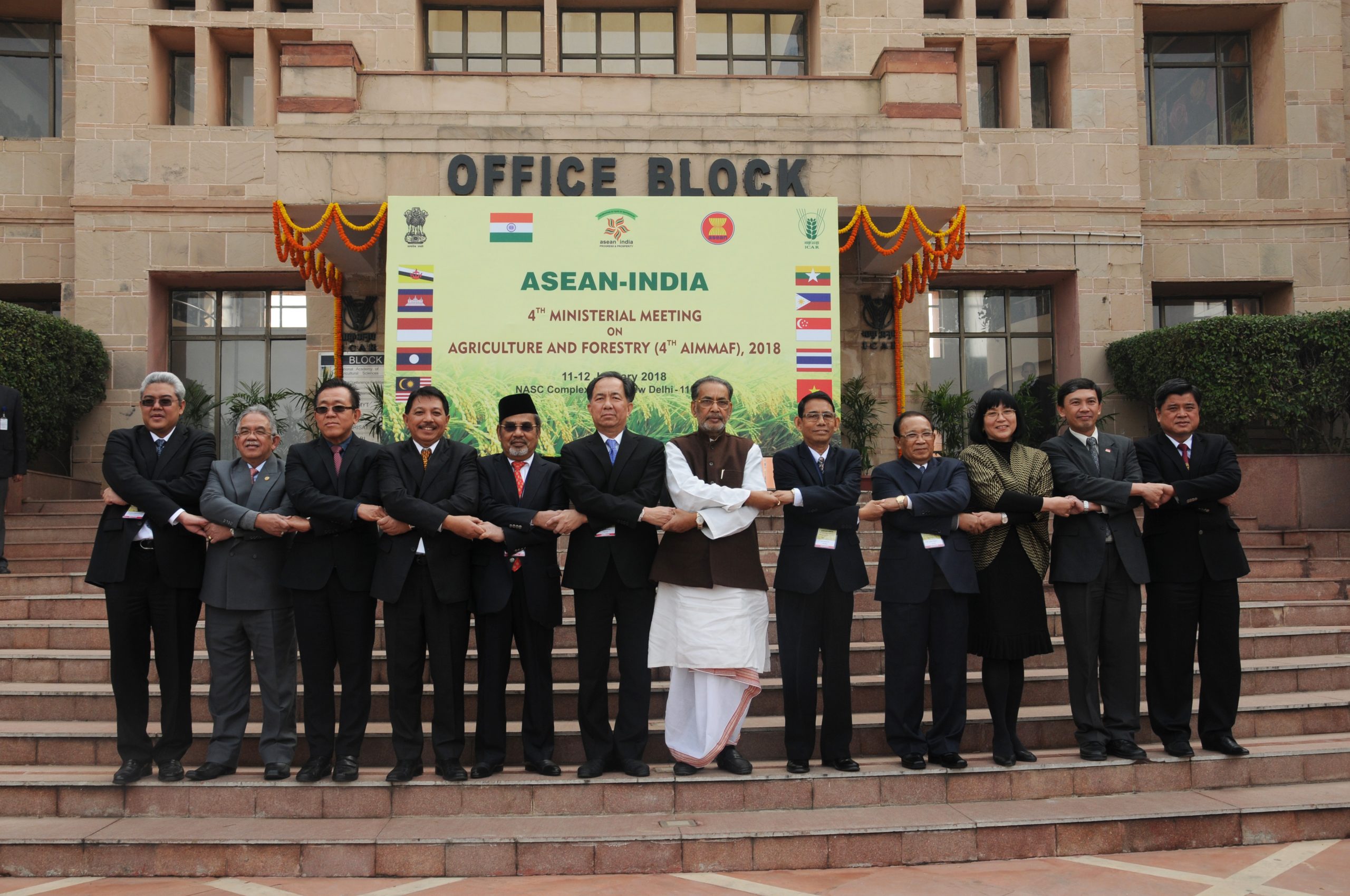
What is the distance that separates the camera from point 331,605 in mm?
5270

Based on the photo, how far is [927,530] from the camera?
5414 millimetres

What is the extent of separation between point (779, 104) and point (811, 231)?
79.4 inches

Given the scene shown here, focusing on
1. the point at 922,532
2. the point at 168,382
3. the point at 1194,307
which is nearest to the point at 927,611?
the point at 922,532

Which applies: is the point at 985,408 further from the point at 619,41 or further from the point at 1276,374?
the point at 619,41

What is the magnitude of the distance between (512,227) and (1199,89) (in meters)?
10.1


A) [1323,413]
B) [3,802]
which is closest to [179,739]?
[3,802]

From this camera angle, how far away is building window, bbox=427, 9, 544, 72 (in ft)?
46.4

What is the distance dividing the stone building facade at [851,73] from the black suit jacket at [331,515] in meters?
7.40

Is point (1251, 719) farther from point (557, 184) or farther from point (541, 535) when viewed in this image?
point (557, 184)

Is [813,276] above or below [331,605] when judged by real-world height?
above

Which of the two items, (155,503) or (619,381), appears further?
(619,381)

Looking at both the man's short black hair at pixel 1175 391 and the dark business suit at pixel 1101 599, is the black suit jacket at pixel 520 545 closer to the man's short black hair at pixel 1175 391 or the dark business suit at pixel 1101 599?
the dark business suit at pixel 1101 599

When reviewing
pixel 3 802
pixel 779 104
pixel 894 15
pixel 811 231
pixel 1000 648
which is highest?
pixel 894 15

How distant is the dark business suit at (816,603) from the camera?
207 inches
